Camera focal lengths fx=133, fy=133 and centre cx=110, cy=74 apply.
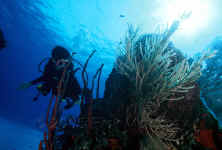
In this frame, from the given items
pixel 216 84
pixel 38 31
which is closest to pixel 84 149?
pixel 216 84

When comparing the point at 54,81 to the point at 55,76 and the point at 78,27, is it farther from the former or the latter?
the point at 78,27

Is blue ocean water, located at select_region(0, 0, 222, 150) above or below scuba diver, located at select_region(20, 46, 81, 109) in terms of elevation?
above

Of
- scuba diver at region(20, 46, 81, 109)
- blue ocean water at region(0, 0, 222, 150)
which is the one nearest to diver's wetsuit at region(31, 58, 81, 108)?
scuba diver at region(20, 46, 81, 109)

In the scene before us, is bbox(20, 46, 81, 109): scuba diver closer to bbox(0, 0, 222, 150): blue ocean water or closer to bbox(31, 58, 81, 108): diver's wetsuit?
bbox(31, 58, 81, 108): diver's wetsuit

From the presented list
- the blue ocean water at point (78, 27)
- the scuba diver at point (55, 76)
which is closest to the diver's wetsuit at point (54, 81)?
the scuba diver at point (55, 76)

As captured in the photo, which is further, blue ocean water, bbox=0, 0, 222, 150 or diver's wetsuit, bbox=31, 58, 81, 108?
blue ocean water, bbox=0, 0, 222, 150

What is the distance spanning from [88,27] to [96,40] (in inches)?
96.9

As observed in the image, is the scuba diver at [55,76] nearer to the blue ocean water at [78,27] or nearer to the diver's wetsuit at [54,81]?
the diver's wetsuit at [54,81]

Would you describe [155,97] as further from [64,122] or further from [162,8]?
[162,8]

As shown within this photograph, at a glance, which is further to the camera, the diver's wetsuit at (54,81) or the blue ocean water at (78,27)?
the blue ocean water at (78,27)

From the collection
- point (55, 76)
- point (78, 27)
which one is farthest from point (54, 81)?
point (78, 27)

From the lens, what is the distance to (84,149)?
8.80 feet

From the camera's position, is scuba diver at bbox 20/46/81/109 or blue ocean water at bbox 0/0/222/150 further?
blue ocean water at bbox 0/0/222/150

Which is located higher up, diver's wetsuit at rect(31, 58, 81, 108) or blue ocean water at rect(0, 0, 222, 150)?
blue ocean water at rect(0, 0, 222, 150)
